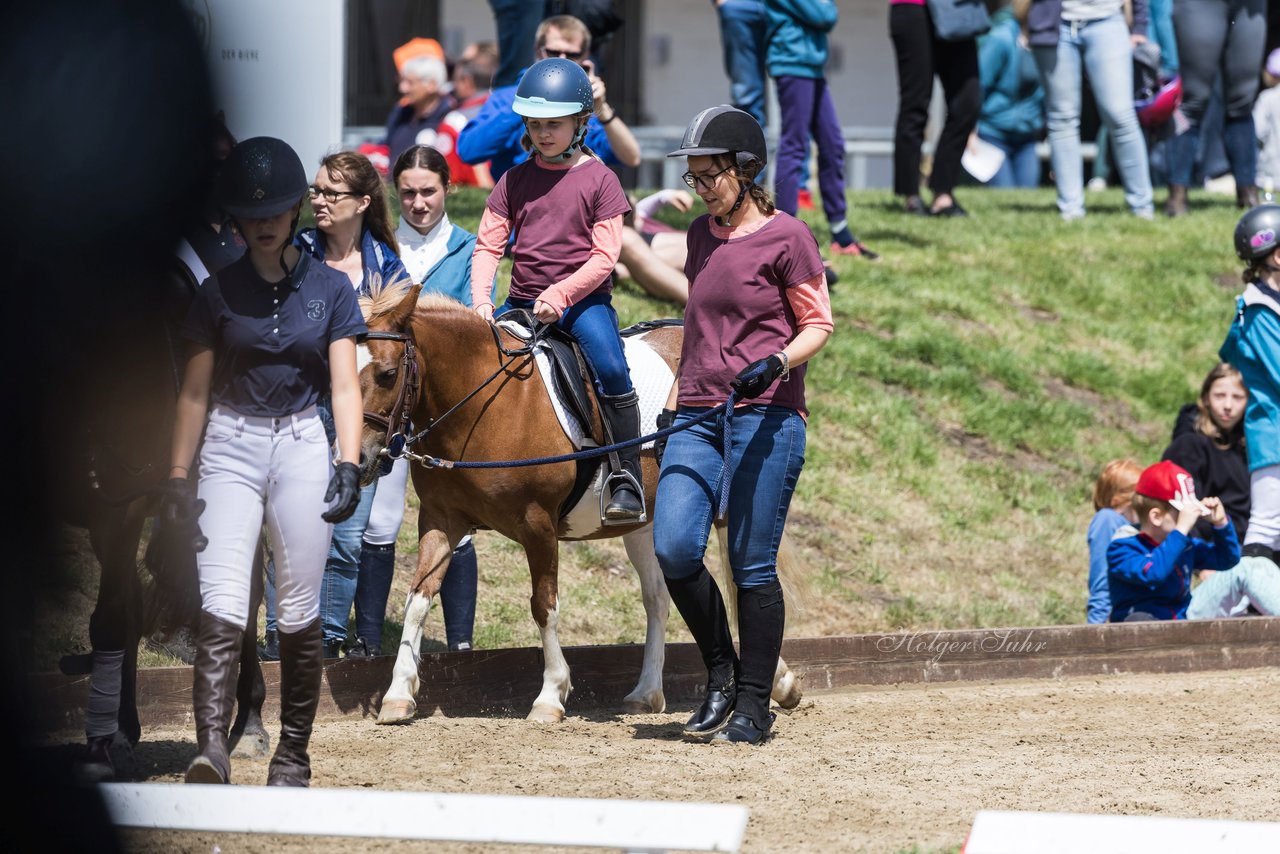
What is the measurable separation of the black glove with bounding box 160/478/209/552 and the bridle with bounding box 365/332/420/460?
1.40 meters

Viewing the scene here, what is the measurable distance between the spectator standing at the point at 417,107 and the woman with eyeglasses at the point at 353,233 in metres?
6.31

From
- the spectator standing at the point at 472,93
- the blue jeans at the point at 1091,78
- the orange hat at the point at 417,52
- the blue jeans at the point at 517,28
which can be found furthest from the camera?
the blue jeans at the point at 1091,78

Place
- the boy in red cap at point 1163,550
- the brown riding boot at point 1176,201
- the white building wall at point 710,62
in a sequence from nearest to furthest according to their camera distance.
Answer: the boy in red cap at point 1163,550 → the brown riding boot at point 1176,201 → the white building wall at point 710,62

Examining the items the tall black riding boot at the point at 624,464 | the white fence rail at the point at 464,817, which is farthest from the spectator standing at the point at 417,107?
the white fence rail at the point at 464,817

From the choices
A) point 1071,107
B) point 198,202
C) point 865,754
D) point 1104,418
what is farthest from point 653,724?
point 1071,107

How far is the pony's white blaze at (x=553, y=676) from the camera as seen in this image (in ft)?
21.7

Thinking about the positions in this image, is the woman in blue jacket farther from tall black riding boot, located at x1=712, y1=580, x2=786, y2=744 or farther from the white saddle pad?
tall black riding boot, located at x1=712, y1=580, x2=786, y2=744

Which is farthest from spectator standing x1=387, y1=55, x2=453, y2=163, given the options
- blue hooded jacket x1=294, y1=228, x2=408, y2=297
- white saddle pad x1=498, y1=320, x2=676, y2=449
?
blue hooded jacket x1=294, y1=228, x2=408, y2=297

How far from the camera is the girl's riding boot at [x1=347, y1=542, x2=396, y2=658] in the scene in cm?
723

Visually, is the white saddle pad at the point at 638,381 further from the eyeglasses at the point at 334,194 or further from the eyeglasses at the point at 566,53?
the eyeglasses at the point at 566,53

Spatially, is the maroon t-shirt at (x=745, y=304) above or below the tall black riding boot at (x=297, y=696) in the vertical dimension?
above

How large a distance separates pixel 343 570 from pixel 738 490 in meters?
2.09

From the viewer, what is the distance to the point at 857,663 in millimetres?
7660

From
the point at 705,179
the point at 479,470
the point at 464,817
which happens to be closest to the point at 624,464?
the point at 479,470
